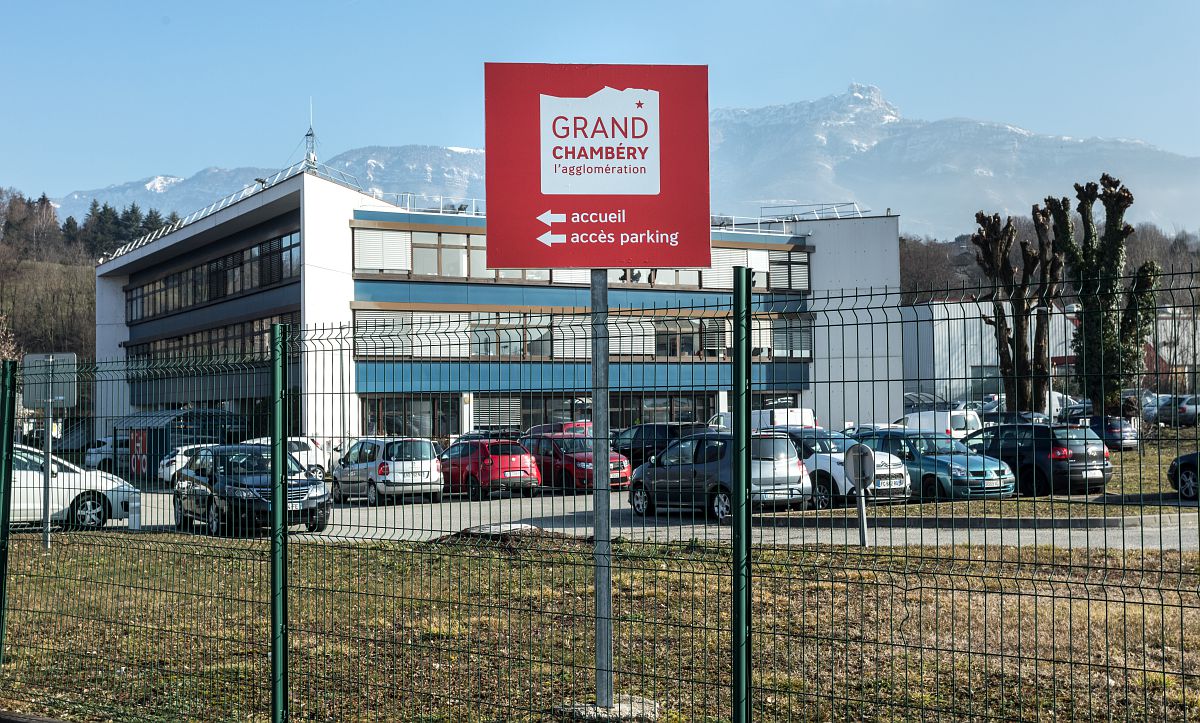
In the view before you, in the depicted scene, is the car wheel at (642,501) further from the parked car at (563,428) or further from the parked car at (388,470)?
the parked car at (388,470)

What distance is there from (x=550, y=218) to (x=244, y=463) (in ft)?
8.20

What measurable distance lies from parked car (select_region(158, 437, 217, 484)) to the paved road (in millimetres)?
1575

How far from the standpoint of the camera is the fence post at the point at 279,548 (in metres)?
6.04

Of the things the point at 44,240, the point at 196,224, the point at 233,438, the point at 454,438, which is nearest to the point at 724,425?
the point at 454,438

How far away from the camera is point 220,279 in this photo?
5056 centimetres

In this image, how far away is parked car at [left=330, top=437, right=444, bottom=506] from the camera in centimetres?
564

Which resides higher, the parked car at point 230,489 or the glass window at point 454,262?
the glass window at point 454,262

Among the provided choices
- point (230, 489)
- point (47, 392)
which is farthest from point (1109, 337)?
point (47, 392)

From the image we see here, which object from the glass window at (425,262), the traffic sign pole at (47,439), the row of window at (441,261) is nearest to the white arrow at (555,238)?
the traffic sign pole at (47,439)

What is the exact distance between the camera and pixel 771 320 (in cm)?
487

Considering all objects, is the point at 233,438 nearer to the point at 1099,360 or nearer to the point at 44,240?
the point at 1099,360

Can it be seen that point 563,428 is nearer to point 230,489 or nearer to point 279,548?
point 279,548

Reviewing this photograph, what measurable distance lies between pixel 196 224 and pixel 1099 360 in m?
51.2

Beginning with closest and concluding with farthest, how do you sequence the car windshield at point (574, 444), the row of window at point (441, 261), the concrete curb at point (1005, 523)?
the concrete curb at point (1005, 523), the car windshield at point (574, 444), the row of window at point (441, 261)
